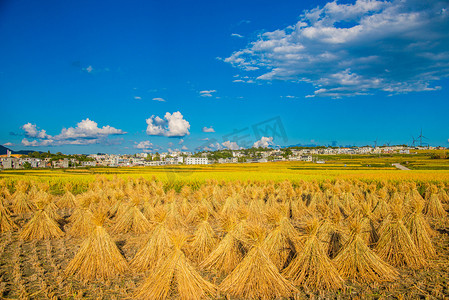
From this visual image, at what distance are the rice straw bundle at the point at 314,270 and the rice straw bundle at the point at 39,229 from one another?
8.53 metres

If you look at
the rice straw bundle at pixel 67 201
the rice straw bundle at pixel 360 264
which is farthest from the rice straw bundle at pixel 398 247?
the rice straw bundle at pixel 67 201

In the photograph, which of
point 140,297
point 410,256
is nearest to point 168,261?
point 140,297

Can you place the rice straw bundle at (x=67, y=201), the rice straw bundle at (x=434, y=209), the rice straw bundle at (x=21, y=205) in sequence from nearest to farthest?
the rice straw bundle at (x=434, y=209) → the rice straw bundle at (x=21, y=205) → the rice straw bundle at (x=67, y=201)

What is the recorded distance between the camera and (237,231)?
688cm

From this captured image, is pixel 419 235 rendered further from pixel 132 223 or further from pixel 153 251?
pixel 132 223

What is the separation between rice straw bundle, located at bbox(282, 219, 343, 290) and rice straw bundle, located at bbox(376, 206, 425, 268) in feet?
8.02

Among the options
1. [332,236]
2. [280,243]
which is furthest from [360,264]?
[280,243]

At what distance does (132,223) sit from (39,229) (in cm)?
319

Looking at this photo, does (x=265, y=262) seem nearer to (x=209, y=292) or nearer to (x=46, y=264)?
(x=209, y=292)

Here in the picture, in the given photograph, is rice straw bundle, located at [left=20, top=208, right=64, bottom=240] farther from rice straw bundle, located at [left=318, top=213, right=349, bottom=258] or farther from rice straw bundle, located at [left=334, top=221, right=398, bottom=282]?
rice straw bundle, located at [left=334, top=221, right=398, bottom=282]

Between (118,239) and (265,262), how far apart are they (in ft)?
20.9

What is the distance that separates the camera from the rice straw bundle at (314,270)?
5.63 metres

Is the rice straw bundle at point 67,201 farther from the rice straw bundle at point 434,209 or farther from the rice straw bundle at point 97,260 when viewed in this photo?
the rice straw bundle at point 434,209

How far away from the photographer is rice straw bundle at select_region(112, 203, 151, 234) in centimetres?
1004
